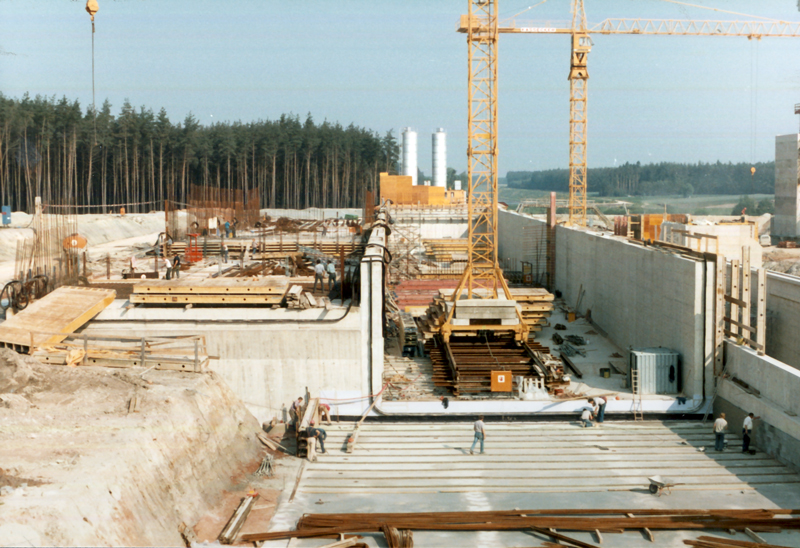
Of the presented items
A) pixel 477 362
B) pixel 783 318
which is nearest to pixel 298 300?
pixel 477 362

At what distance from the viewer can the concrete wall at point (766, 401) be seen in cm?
1588

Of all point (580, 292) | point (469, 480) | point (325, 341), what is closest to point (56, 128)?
point (580, 292)

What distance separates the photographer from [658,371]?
20266 mm

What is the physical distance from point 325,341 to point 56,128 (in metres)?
61.1

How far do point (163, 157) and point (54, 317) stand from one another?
62850 millimetres

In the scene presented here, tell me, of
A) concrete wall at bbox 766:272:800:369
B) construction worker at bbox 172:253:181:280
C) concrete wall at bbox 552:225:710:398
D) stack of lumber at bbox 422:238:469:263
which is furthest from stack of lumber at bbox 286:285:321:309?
stack of lumber at bbox 422:238:469:263

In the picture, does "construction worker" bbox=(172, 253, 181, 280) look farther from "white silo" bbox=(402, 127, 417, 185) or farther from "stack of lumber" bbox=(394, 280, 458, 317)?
"white silo" bbox=(402, 127, 417, 185)

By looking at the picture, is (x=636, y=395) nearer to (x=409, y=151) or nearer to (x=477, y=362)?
(x=477, y=362)

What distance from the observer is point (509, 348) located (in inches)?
933

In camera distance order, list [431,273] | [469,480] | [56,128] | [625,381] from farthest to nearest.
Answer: [56,128], [431,273], [625,381], [469,480]

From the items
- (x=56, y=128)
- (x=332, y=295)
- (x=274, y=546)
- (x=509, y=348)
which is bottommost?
(x=274, y=546)

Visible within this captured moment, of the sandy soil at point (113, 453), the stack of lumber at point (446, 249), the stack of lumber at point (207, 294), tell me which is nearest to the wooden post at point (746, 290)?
the stack of lumber at point (207, 294)

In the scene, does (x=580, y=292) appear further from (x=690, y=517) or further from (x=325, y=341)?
(x=690, y=517)

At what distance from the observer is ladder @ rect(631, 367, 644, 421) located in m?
19.1
